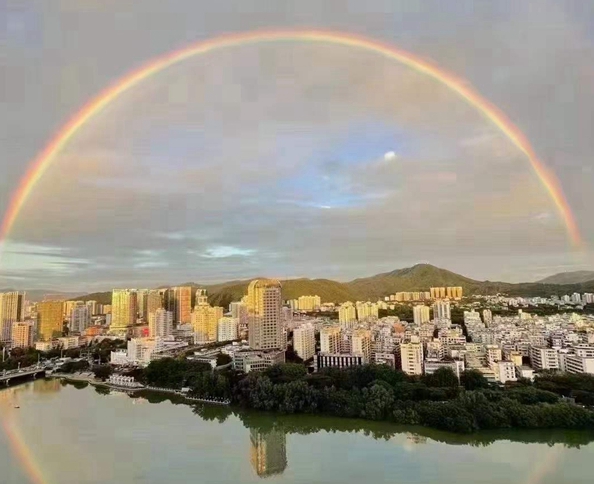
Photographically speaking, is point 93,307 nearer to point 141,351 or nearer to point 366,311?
point 141,351

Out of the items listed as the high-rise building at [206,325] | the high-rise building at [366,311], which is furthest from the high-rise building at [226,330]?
the high-rise building at [366,311]

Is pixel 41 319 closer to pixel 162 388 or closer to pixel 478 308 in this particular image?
pixel 162 388

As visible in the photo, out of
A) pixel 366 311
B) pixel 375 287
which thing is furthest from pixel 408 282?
pixel 366 311

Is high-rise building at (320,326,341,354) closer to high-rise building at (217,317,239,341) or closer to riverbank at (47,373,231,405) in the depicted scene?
riverbank at (47,373,231,405)

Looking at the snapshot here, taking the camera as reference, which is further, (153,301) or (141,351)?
(153,301)

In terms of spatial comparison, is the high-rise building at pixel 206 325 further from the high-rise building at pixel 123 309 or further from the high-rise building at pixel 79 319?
the high-rise building at pixel 79 319

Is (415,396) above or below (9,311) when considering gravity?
below

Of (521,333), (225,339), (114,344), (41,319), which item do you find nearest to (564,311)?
(521,333)
